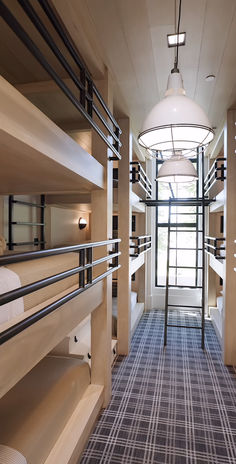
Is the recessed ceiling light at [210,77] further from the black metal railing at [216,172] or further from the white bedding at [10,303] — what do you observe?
the white bedding at [10,303]

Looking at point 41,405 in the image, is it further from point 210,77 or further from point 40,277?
point 210,77

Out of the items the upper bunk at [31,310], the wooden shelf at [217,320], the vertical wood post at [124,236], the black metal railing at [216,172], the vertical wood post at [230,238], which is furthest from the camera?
the wooden shelf at [217,320]

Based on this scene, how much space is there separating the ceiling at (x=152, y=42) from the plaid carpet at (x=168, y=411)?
2.45m

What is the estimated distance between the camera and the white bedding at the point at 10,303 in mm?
877

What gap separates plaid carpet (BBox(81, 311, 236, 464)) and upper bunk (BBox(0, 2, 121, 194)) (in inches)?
65.7

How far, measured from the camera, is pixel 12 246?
223cm

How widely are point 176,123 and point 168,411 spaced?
205 centimetres

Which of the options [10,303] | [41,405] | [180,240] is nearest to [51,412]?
[41,405]

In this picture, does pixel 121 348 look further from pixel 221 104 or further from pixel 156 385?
pixel 221 104

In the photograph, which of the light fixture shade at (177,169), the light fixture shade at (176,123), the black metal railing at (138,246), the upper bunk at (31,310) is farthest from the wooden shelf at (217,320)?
the light fixture shade at (176,123)

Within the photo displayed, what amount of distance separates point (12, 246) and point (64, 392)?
1.19m

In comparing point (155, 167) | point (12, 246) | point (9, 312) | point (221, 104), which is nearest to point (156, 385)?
point (12, 246)

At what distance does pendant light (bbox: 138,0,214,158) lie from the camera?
44.9 inches

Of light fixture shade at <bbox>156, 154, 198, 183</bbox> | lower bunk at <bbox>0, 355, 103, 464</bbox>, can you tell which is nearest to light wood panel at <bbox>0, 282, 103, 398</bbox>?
lower bunk at <bbox>0, 355, 103, 464</bbox>
